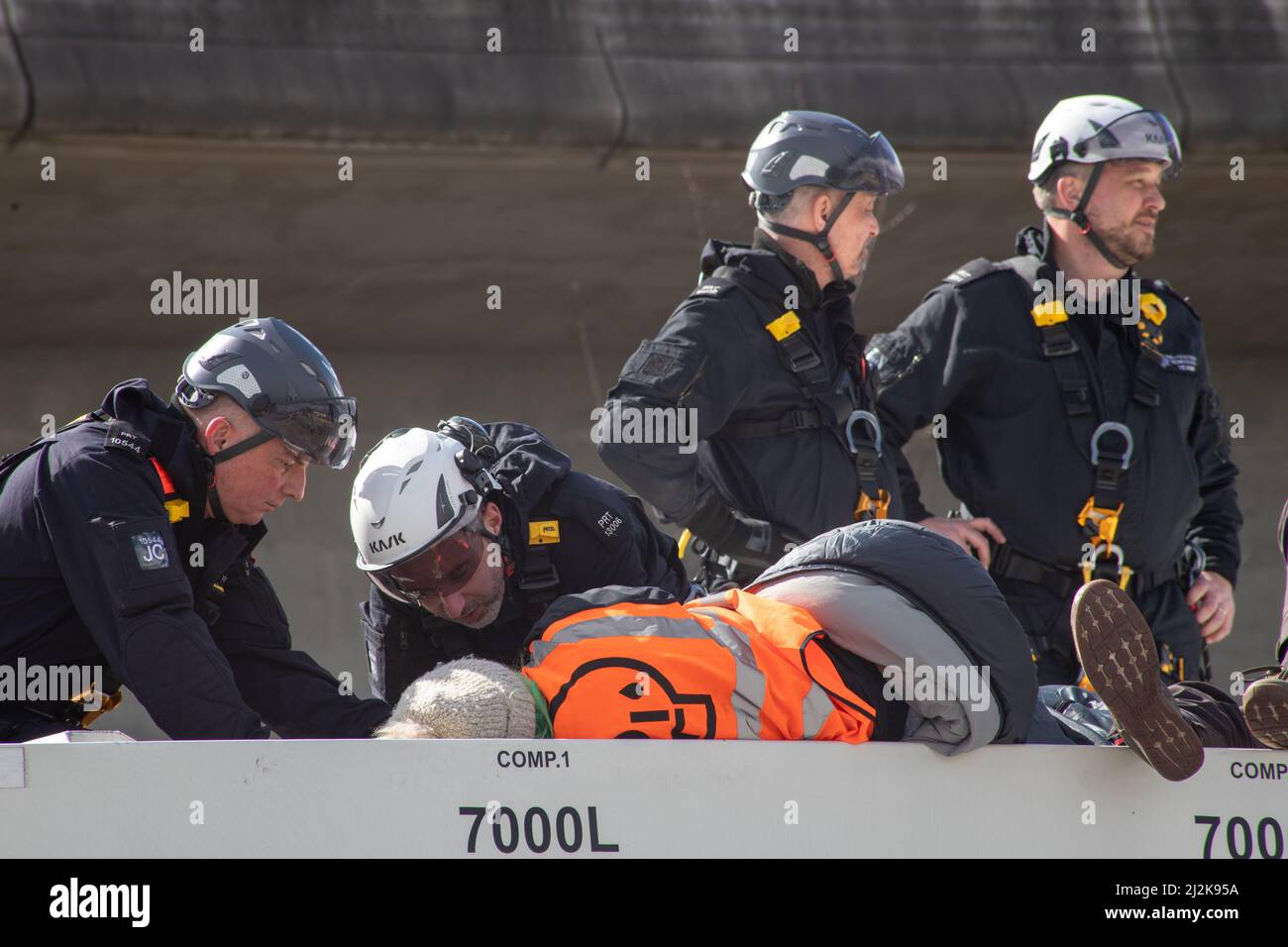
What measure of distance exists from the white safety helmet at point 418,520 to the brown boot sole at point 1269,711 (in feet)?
4.80

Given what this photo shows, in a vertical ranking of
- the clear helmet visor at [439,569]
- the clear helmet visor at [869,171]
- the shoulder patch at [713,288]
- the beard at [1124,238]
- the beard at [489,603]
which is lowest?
the beard at [489,603]

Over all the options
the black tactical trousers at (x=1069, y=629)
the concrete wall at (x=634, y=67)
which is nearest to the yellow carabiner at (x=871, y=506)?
the black tactical trousers at (x=1069, y=629)

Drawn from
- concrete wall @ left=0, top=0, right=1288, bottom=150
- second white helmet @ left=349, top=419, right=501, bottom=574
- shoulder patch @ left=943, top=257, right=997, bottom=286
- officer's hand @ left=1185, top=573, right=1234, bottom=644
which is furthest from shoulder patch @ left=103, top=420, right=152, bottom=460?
concrete wall @ left=0, top=0, right=1288, bottom=150

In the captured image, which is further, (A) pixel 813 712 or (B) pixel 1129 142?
(B) pixel 1129 142

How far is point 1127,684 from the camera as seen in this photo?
2820mm

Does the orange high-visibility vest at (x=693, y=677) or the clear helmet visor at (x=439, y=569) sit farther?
the clear helmet visor at (x=439, y=569)

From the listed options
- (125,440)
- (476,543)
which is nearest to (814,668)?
(476,543)

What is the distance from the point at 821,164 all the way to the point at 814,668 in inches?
60.0

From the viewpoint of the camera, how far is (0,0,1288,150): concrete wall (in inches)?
223

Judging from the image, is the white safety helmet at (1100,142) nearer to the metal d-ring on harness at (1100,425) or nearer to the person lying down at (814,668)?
the metal d-ring on harness at (1100,425)

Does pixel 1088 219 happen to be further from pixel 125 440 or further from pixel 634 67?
pixel 125 440

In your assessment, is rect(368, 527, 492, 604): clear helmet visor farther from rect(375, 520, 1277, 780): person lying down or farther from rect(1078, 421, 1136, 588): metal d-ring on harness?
rect(1078, 421, 1136, 588): metal d-ring on harness

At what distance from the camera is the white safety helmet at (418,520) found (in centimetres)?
344

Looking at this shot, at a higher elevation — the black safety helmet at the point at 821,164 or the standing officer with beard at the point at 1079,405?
the black safety helmet at the point at 821,164
